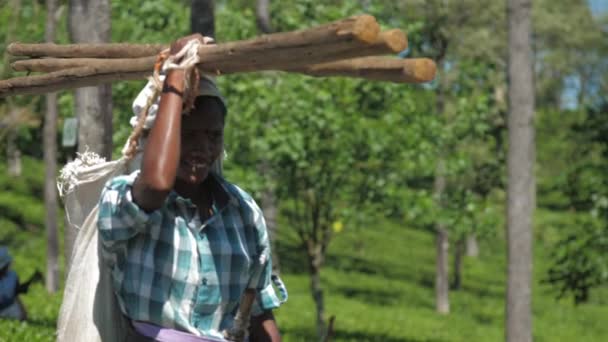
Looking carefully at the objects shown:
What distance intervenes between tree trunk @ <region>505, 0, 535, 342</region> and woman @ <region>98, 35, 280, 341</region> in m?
11.9

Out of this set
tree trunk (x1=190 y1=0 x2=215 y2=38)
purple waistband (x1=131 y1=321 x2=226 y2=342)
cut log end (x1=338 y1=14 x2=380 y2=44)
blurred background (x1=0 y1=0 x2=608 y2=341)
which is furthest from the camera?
blurred background (x1=0 y1=0 x2=608 y2=341)

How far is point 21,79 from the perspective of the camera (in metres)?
4.84

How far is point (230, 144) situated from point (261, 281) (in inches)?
637

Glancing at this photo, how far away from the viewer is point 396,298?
126 feet

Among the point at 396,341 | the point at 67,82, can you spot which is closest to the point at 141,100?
the point at 67,82

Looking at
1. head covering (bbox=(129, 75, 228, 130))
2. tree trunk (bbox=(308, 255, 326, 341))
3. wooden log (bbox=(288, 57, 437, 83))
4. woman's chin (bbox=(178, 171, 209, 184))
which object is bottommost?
tree trunk (bbox=(308, 255, 326, 341))

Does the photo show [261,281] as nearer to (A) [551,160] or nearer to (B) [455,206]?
(B) [455,206]

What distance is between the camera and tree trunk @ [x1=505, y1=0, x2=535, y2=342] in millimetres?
15703

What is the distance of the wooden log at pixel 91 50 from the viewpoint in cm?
440

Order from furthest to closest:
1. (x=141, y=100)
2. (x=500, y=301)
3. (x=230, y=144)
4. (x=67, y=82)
A: (x=500, y=301), (x=230, y=144), (x=67, y=82), (x=141, y=100)

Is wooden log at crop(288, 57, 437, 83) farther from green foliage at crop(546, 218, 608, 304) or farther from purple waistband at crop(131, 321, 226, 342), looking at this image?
green foliage at crop(546, 218, 608, 304)

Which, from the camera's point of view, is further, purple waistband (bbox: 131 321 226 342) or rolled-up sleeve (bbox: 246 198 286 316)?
rolled-up sleeve (bbox: 246 198 286 316)

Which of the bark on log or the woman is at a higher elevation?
the bark on log

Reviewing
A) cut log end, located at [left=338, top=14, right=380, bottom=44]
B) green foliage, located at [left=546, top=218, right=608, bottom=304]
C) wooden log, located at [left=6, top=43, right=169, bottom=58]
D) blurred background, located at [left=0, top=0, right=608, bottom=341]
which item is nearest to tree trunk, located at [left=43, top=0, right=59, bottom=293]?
blurred background, located at [left=0, top=0, right=608, bottom=341]
